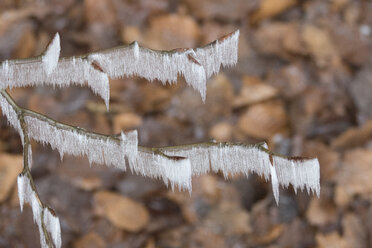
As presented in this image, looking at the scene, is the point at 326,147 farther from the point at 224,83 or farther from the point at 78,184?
the point at 78,184

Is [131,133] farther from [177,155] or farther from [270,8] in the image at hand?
[270,8]

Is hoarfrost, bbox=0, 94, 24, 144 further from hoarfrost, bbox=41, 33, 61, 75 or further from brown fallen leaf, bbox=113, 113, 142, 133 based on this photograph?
brown fallen leaf, bbox=113, 113, 142, 133

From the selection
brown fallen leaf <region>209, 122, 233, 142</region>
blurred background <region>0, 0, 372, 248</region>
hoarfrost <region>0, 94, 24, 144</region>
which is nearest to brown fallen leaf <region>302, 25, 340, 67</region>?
blurred background <region>0, 0, 372, 248</region>

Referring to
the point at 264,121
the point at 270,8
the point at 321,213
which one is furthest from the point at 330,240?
the point at 270,8

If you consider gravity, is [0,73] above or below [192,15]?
below

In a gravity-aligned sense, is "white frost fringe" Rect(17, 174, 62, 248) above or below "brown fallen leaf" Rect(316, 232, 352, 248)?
above

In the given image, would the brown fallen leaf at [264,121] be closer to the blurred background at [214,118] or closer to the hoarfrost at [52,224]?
the blurred background at [214,118]

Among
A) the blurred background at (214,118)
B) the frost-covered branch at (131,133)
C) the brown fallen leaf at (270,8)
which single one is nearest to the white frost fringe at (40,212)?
the frost-covered branch at (131,133)

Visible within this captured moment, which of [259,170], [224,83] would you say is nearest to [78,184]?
[224,83]
